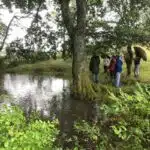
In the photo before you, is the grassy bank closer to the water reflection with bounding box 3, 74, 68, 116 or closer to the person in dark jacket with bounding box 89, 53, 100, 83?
the water reflection with bounding box 3, 74, 68, 116

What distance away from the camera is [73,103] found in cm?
2067

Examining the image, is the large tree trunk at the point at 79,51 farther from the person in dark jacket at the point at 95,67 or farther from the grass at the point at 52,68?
the grass at the point at 52,68

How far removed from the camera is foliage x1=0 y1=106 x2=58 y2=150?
5.38m

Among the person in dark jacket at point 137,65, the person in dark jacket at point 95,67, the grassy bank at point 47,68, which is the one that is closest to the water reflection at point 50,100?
the person in dark jacket at point 95,67

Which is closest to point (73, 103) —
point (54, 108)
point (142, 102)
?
point (54, 108)

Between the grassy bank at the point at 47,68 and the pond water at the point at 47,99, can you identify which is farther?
the grassy bank at the point at 47,68

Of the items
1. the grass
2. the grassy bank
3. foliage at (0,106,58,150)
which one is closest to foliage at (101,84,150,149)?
foliage at (0,106,58,150)

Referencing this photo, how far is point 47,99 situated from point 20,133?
1661 cm

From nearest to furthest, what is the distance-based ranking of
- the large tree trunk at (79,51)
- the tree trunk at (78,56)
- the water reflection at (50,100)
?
the water reflection at (50,100) → the large tree trunk at (79,51) → the tree trunk at (78,56)

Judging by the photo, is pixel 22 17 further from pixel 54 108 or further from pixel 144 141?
pixel 144 141

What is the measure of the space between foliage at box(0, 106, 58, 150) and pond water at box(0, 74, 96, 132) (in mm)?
5165

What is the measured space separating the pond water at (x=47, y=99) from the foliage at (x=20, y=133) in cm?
517

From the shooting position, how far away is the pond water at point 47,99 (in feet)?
57.2

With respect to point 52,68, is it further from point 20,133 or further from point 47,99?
point 20,133
